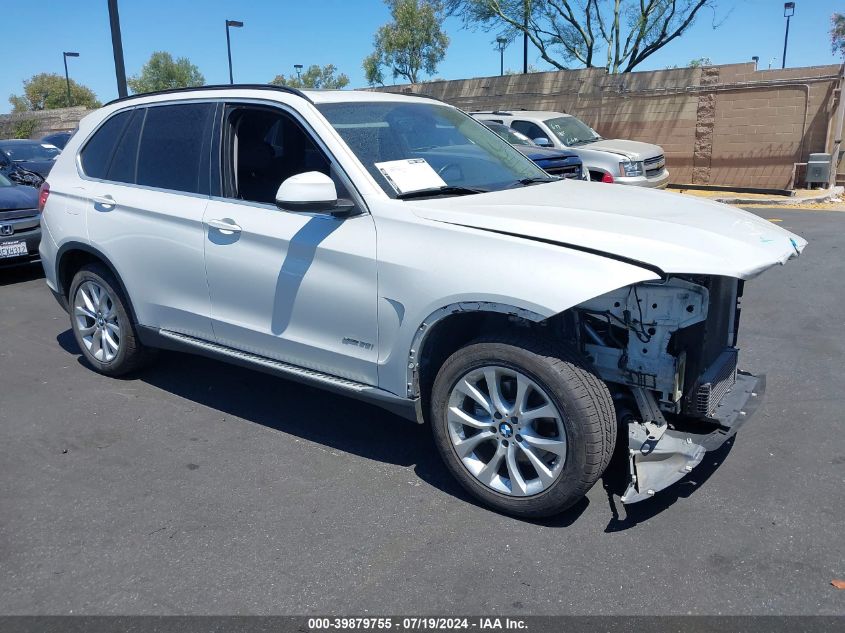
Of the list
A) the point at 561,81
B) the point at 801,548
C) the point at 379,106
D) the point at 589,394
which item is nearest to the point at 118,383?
the point at 379,106

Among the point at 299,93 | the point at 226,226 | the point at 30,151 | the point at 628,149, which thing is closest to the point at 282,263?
the point at 226,226

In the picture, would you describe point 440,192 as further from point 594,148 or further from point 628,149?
point 628,149

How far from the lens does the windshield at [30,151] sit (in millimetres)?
17516

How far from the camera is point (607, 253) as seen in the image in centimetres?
306

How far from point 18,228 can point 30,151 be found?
34.5 ft

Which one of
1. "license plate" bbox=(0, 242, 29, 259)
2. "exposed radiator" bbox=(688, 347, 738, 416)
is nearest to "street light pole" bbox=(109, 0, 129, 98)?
"license plate" bbox=(0, 242, 29, 259)

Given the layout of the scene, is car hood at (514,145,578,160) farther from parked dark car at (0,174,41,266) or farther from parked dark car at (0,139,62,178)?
parked dark car at (0,139,62,178)

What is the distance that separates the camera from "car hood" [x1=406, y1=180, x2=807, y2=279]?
3023 millimetres

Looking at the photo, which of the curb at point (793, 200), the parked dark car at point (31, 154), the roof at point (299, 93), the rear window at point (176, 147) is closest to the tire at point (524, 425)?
the roof at point (299, 93)

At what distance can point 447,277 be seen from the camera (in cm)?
335

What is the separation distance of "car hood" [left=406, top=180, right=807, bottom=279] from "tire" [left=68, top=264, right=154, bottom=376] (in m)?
2.56

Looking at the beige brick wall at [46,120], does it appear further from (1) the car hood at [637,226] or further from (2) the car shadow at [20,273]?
(1) the car hood at [637,226]

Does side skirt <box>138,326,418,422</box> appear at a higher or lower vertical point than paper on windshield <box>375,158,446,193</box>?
lower

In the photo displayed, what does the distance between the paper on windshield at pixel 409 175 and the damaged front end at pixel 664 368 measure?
3.49ft
